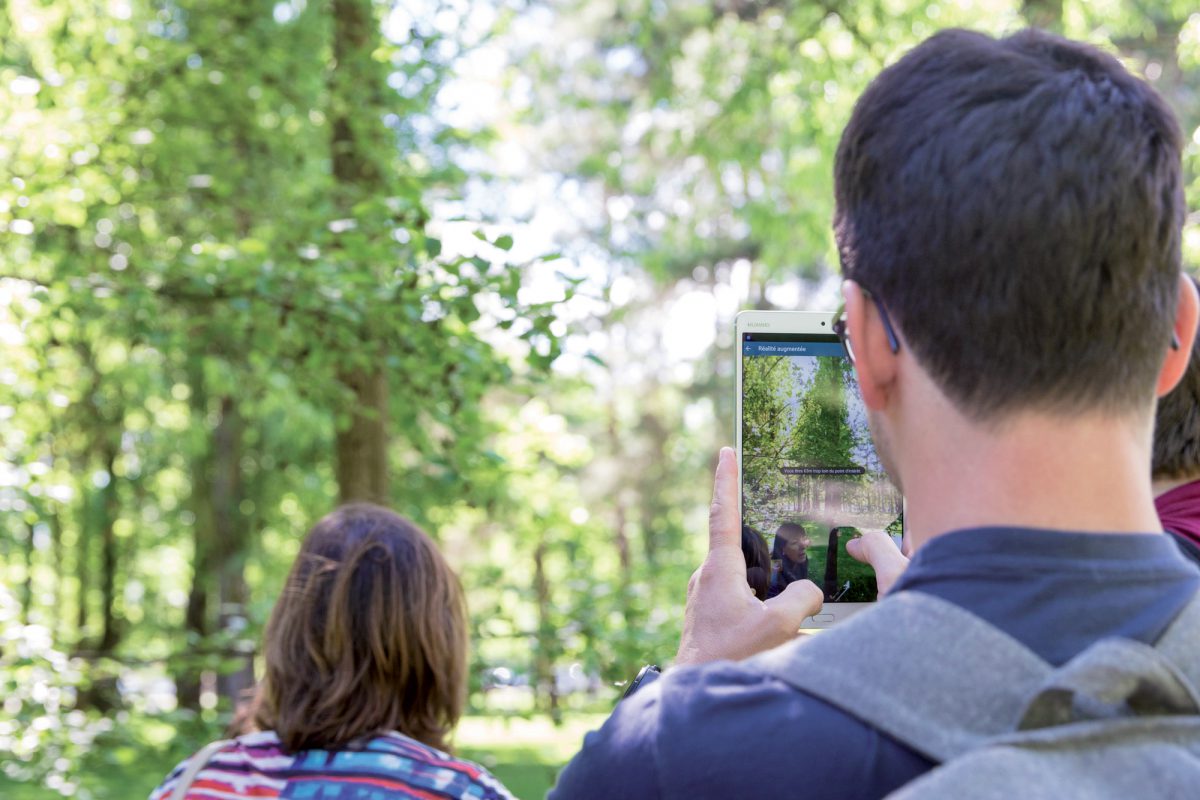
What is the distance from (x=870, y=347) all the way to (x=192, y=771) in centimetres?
174

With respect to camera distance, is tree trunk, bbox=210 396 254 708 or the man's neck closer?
the man's neck

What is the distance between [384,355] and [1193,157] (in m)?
6.23

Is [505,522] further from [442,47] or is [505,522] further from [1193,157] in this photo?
[1193,157]

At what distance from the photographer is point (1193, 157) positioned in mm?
8516

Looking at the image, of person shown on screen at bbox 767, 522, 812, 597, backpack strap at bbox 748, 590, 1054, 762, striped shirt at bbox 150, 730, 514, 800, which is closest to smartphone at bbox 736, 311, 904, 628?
person shown on screen at bbox 767, 522, 812, 597

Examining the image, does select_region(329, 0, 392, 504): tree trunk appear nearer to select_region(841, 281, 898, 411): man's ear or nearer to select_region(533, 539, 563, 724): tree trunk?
select_region(533, 539, 563, 724): tree trunk

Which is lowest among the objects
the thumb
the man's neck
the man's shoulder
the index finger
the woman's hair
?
the woman's hair

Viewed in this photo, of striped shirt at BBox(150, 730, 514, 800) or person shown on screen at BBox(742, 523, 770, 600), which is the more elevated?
person shown on screen at BBox(742, 523, 770, 600)

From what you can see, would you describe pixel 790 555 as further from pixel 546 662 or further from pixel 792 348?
pixel 546 662

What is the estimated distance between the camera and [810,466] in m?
1.68

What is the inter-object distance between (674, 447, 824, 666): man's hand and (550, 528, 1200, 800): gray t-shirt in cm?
27

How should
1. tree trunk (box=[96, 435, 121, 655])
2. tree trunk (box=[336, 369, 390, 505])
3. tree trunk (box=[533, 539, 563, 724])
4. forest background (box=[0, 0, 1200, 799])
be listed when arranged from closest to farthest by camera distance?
forest background (box=[0, 0, 1200, 799]), tree trunk (box=[533, 539, 563, 724]), tree trunk (box=[336, 369, 390, 505]), tree trunk (box=[96, 435, 121, 655])

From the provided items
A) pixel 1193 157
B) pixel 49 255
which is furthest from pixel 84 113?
pixel 1193 157

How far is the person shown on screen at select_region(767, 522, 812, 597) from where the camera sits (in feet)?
5.25
